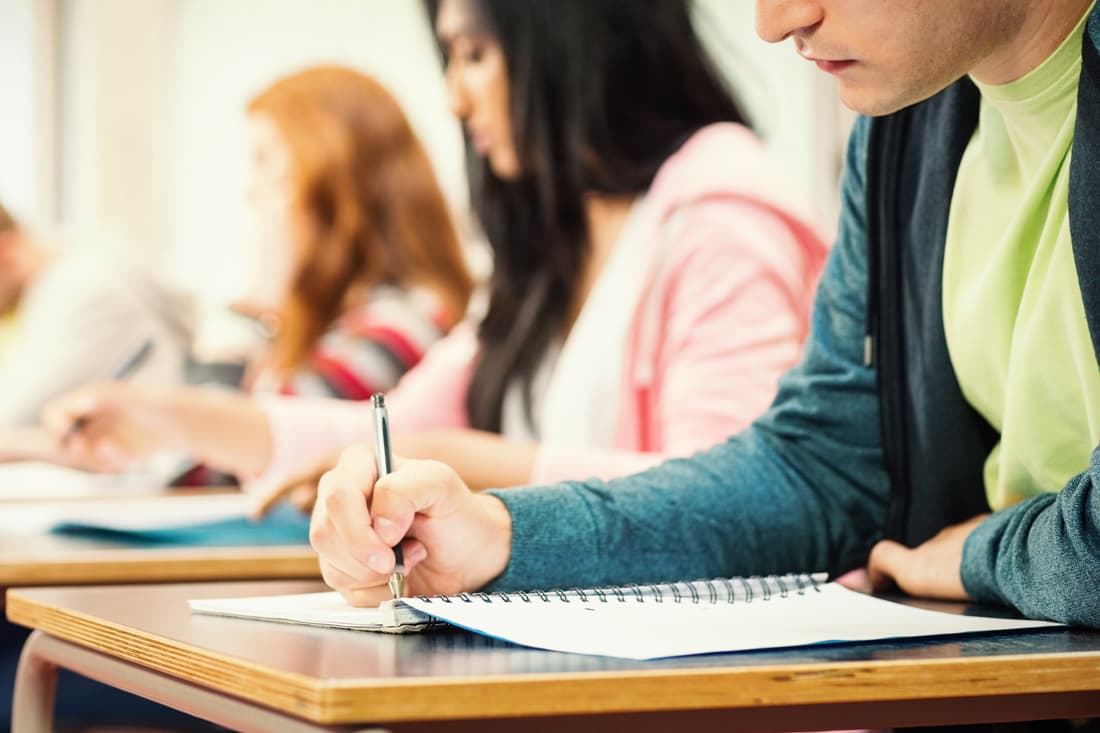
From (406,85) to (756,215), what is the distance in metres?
2.26

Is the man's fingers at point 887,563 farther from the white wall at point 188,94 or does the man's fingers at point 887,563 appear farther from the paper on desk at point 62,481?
the white wall at point 188,94

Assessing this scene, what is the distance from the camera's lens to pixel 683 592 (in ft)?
2.51

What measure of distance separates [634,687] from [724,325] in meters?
0.97

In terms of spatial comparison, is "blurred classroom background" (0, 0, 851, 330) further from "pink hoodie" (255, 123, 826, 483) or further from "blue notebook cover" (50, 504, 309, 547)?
"blue notebook cover" (50, 504, 309, 547)

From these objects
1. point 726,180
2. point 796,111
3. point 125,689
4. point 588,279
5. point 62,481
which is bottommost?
point 62,481

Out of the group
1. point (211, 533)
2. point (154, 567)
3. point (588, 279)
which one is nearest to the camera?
point (154, 567)

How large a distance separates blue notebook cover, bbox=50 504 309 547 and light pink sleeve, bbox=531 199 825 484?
0.26 metres

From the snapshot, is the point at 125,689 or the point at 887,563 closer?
the point at 125,689

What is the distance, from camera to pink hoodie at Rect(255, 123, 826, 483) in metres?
1.39

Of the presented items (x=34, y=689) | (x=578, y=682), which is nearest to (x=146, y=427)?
(x=34, y=689)

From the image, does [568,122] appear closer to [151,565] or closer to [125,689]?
[151,565]

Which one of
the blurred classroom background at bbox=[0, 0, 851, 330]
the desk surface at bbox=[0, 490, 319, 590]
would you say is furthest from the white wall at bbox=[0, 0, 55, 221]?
the desk surface at bbox=[0, 490, 319, 590]

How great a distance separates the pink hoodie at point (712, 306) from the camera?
4.56 ft

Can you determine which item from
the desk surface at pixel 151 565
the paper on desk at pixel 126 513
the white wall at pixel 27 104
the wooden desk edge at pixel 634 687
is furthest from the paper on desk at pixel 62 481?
the wooden desk edge at pixel 634 687
